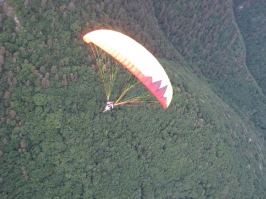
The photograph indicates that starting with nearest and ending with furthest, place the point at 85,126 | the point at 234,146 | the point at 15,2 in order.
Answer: the point at 15,2, the point at 85,126, the point at 234,146

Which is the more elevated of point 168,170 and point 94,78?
point 94,78

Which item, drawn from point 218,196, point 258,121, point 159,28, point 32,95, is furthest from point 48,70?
point 258,121

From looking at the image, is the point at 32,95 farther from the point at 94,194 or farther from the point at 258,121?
the point at 258,121

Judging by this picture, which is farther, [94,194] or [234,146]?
[234,146]

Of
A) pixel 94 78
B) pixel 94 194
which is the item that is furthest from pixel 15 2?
pixel 94 194

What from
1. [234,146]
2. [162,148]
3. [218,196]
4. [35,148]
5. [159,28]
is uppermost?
[159,28]

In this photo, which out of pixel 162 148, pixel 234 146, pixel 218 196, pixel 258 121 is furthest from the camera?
pixel 258 121

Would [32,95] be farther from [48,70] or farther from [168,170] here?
[168,170]
